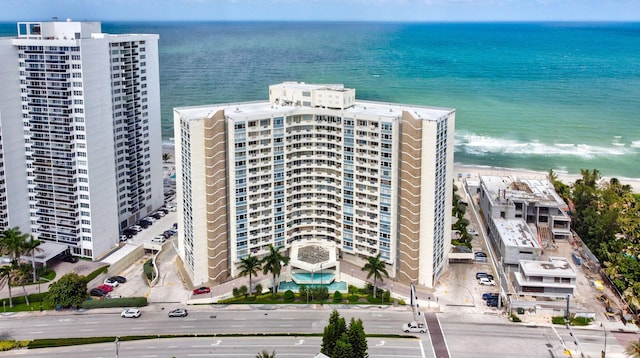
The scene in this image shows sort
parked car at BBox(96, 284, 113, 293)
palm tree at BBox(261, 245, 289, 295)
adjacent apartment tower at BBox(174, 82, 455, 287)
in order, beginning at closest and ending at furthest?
1. palm tree at BBox(261, 245, 289, 295)
2. adjacent apartment tower at BBox(174, 82, 455, 287)
3. parked car at BBox(96, 284, 113, 293)

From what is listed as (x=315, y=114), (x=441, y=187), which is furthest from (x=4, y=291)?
(x=441, y=187)

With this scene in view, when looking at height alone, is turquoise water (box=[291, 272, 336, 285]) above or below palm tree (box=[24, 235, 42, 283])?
below

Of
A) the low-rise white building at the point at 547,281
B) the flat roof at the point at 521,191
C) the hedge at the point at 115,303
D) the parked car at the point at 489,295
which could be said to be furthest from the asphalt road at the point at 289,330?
the flat roof at the point at 521,191

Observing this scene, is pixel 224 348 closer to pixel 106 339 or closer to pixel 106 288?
pixel 106 339

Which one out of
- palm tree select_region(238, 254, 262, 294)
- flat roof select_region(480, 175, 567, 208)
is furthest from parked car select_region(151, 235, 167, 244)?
flat roof select_region(480, 175, 567, 208)

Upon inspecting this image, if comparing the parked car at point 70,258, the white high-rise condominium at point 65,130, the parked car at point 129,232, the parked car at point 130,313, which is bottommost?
the parked car at point 130,313

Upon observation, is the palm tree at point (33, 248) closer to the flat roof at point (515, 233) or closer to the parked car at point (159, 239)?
the parked car at point (159, 239)

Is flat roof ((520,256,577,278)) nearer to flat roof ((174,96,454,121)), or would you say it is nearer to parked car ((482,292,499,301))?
parked car ((482,292,499,301))
